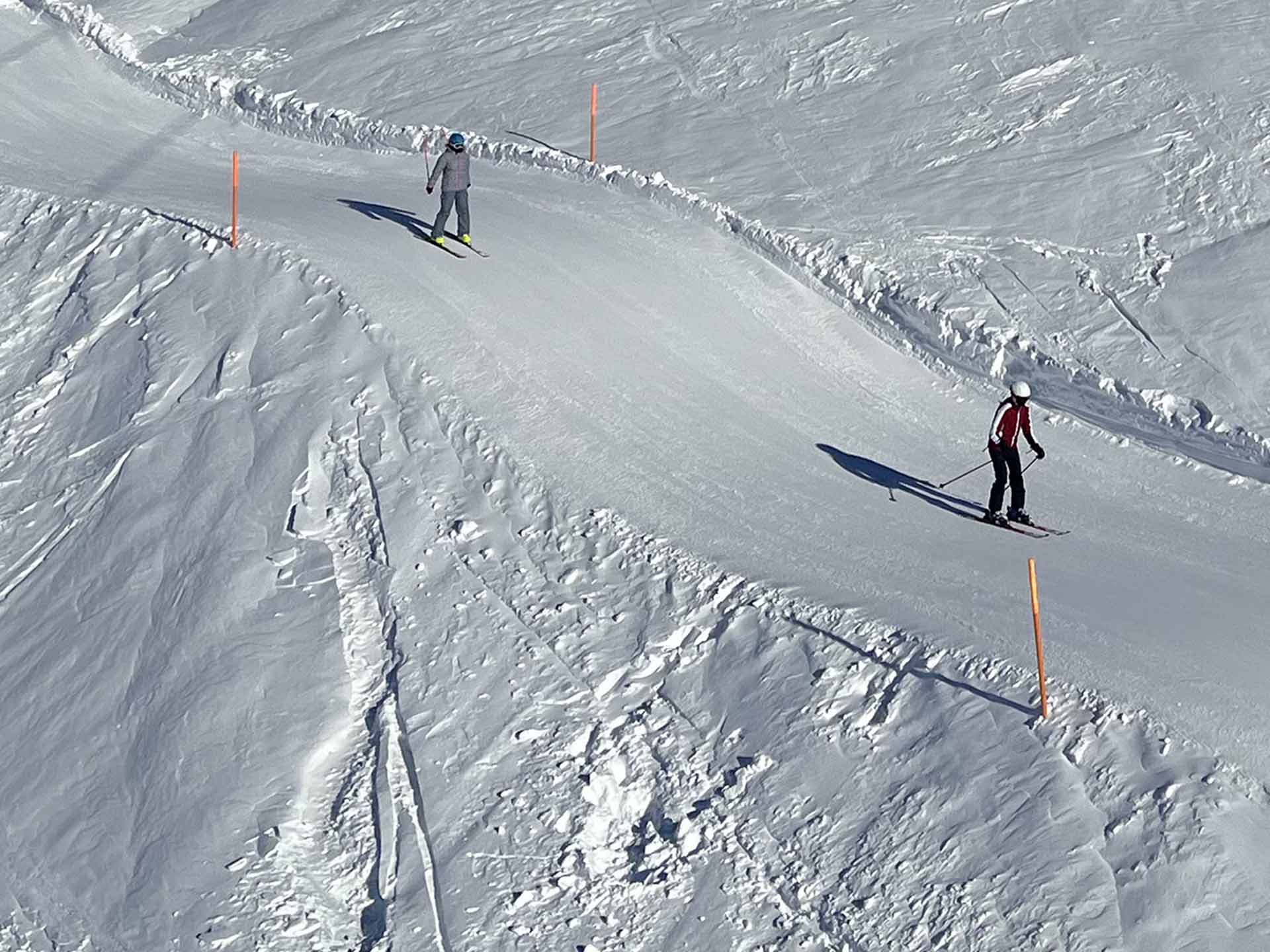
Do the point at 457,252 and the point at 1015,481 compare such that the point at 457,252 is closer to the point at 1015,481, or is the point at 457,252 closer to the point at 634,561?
the point at 634,561

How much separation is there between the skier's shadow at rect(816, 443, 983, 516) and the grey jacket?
19.0ft

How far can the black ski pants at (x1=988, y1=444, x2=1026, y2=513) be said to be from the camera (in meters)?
14.8

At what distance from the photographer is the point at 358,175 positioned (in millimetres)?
23922

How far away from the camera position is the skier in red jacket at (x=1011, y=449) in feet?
48.1

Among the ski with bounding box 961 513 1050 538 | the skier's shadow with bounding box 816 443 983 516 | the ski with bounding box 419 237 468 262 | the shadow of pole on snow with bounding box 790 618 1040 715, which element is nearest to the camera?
the shadow of pole on snow with bounding box 790 618 1040 715

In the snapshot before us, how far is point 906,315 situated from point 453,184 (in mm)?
5842

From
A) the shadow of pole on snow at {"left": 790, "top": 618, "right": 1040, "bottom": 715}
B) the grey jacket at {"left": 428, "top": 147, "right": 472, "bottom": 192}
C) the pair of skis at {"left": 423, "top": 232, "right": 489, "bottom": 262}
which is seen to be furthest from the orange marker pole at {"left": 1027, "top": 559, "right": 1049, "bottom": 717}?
the grey jacket at {"left": 428, "top": 147, "right": 472, "bottom": 192}

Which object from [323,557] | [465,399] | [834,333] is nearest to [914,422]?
[834,333]

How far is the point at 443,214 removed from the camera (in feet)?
62.4

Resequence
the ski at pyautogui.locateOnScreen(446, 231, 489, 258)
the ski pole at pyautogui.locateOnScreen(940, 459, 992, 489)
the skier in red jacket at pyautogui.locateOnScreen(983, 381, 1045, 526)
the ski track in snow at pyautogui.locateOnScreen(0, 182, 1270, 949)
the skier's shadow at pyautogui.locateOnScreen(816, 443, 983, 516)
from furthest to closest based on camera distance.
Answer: the ski at pyautogui.locateOnScreen(446, 231, 489, 258) < the ski pole at pyautogui.locateOnScreen(940, 459, 992, 489) < the skier's shadow at pyautogui.locateOnScreen(816, 443, 983, 516) < the skier in red jacket at pyautogui.locateOnScreen(983, 381, 1045, 526) < the ski track in snow at pyautogui.locateOnScreen(0, 182, 1270, 949)

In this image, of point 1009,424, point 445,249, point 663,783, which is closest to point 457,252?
point 445,249

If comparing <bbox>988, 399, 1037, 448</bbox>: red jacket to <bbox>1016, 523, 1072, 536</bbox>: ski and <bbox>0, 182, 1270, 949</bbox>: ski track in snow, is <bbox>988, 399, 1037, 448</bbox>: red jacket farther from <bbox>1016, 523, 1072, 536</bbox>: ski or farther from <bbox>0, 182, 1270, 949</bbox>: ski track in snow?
<bbox>0, 182, 1270, 949</bbox>: ski track in snow

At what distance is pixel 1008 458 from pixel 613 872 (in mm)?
5761

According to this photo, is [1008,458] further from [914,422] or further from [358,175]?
[358,175]
